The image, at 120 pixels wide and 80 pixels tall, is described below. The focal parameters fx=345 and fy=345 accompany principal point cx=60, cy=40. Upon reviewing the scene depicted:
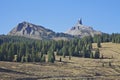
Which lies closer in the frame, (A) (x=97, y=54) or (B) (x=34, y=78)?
(B) (x=34, y=78)

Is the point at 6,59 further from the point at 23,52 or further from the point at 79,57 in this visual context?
the point at 79,57

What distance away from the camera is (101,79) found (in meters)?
108

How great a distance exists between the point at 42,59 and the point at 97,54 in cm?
3956

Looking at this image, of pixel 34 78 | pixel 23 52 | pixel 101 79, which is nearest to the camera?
pixel 34 78

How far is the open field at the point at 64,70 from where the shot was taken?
10600cm

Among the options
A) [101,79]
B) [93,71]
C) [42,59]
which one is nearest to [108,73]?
[93,71]

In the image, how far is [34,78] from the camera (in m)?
99.8

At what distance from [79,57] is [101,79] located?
83.1 metres

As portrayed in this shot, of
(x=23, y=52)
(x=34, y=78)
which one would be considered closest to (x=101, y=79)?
(x=34, y=78)

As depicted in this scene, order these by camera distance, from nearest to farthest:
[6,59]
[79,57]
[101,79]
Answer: [101,79], [6,59], [79,57]

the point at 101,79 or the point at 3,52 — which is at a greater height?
the point at 3,52

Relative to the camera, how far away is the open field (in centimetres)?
10600

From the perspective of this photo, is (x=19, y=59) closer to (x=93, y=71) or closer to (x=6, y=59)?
(x=6, y=59)

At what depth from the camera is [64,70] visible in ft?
433
